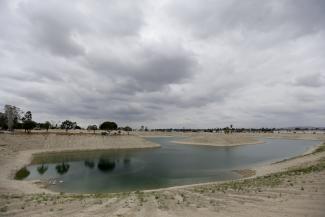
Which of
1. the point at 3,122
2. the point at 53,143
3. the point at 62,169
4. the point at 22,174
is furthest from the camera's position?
the point at 3,122

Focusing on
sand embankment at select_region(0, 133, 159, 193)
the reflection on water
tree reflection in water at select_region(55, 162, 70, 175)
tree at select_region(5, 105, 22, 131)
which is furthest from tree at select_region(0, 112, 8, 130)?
tree reflection in water at select_region(55, 162, 70, 175)

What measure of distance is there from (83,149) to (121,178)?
44889mm

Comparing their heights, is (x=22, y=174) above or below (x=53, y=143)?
below

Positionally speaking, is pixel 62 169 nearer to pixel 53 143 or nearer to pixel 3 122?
pixel 53 143

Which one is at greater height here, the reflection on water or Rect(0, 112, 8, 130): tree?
Rect(0, 112, 8, 130): tree

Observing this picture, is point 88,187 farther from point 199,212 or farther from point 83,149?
point 83,149

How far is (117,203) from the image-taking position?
50.6 feet

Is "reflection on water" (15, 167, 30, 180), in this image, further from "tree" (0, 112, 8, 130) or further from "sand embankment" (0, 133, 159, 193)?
"tree" (0, 112, 8, 130)

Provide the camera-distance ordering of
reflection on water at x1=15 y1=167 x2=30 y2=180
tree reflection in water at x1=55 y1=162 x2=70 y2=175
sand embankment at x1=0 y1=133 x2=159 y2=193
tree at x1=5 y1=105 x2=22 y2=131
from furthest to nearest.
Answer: tree at x1=5 y1=105 x2=22 y2=131
sand embankment at x1=0 y1=133 x2=159 y2=193
tree reflection in water at x1=55 y1=162 x2=70 y2=175
reflection on water at x1=15 y1=167 x2=30 y2=180

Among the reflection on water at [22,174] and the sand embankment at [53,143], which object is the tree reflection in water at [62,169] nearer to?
the reflection on water at [22,174]

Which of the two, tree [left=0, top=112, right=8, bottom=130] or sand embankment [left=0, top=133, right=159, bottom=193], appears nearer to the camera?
sand embankment [left=0, top=133, right=159, bottom=193]

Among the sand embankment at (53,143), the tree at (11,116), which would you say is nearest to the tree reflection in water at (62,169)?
the sand embankment at (53,143)

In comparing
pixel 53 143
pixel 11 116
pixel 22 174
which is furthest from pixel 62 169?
pixel 11 116

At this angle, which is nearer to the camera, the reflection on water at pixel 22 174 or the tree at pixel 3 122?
the reflection on water at pixel 22 174
